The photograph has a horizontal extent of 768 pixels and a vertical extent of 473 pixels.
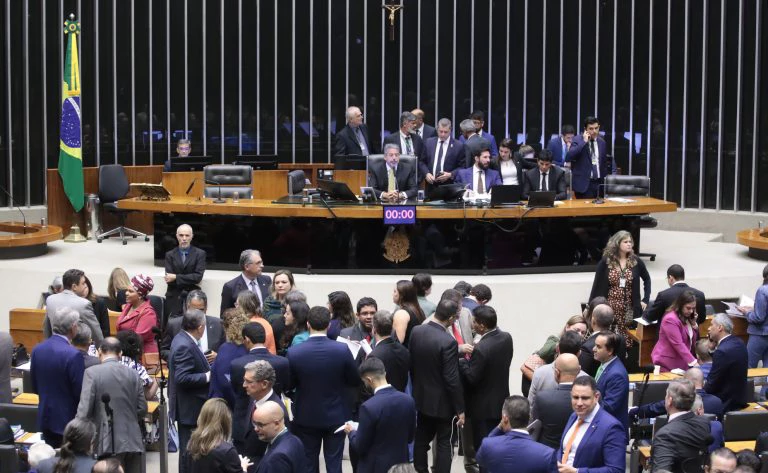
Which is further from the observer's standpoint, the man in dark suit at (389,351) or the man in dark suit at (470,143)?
the man in dark suit at (470,143)

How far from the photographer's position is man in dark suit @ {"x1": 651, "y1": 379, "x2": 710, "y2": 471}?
6.58m

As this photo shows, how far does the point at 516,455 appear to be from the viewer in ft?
19.7

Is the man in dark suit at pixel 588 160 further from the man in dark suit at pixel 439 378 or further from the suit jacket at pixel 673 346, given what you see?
the man in dark suit at pixel 439 378

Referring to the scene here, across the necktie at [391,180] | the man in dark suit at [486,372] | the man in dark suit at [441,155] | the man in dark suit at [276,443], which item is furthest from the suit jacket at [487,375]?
the man in dark suit at [441,155]

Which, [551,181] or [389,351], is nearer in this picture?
[389,351]

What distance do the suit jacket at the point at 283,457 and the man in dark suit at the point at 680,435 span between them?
6.13 feet

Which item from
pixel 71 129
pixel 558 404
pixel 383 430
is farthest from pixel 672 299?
pixel 71 129

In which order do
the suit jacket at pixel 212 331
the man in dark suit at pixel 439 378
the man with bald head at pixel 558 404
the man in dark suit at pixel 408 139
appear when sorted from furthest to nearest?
the man in dark suit at pixel 408 139
the suit jacket at pixel 212 331
the man in dark suit at pixel 439 378
the man with bald head at pixel 558 404

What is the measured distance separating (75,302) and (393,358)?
2653 mm

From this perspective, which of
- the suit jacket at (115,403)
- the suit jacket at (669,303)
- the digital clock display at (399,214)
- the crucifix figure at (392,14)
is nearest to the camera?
the suit jacket at (115,403)

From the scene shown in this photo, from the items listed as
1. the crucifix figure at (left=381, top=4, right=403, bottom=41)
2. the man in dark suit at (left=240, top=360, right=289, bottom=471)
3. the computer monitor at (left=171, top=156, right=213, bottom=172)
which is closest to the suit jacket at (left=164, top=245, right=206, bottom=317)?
the computer monitor at (left=171, top=156, right=213, bottom=172)

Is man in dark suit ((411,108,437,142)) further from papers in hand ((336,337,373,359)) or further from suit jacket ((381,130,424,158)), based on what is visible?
papers in hand ((336,337,373,359))

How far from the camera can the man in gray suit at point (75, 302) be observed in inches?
345

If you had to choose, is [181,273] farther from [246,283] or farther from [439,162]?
[439,162]
